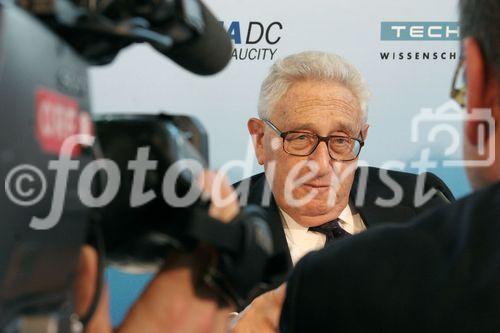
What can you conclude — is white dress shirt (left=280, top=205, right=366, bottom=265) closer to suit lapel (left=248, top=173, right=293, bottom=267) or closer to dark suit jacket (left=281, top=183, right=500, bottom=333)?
suit lapel (left=248, top=173, right=293, bottom=267)

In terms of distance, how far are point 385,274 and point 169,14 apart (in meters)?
0.29

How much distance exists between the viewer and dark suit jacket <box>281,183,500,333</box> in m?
0.61

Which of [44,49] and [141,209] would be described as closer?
[44,49]

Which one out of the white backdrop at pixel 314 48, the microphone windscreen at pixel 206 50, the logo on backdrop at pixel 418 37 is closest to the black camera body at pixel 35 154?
the microphone windscreen at pixel 206 50

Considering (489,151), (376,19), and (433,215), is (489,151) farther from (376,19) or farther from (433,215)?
(376,19)

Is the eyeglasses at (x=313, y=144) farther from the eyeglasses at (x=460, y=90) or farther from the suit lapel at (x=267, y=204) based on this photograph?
the eyeglasses at (x=460, y=90)

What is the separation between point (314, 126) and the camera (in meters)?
1.95

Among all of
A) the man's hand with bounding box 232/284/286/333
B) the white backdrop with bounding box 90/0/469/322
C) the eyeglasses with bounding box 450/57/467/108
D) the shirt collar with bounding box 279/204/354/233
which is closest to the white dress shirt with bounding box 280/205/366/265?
the shirt collar with bounding box 279/204/354/233

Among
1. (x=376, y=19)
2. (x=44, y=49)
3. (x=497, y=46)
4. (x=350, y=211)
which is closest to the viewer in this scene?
(x=44, y=49)

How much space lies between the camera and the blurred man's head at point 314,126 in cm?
194

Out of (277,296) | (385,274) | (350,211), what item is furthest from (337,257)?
(350,211)

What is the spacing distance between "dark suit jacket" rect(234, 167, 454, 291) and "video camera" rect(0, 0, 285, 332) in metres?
1.13

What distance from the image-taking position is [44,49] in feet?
A: 1.86

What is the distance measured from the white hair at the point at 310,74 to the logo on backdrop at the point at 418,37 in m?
0.33
